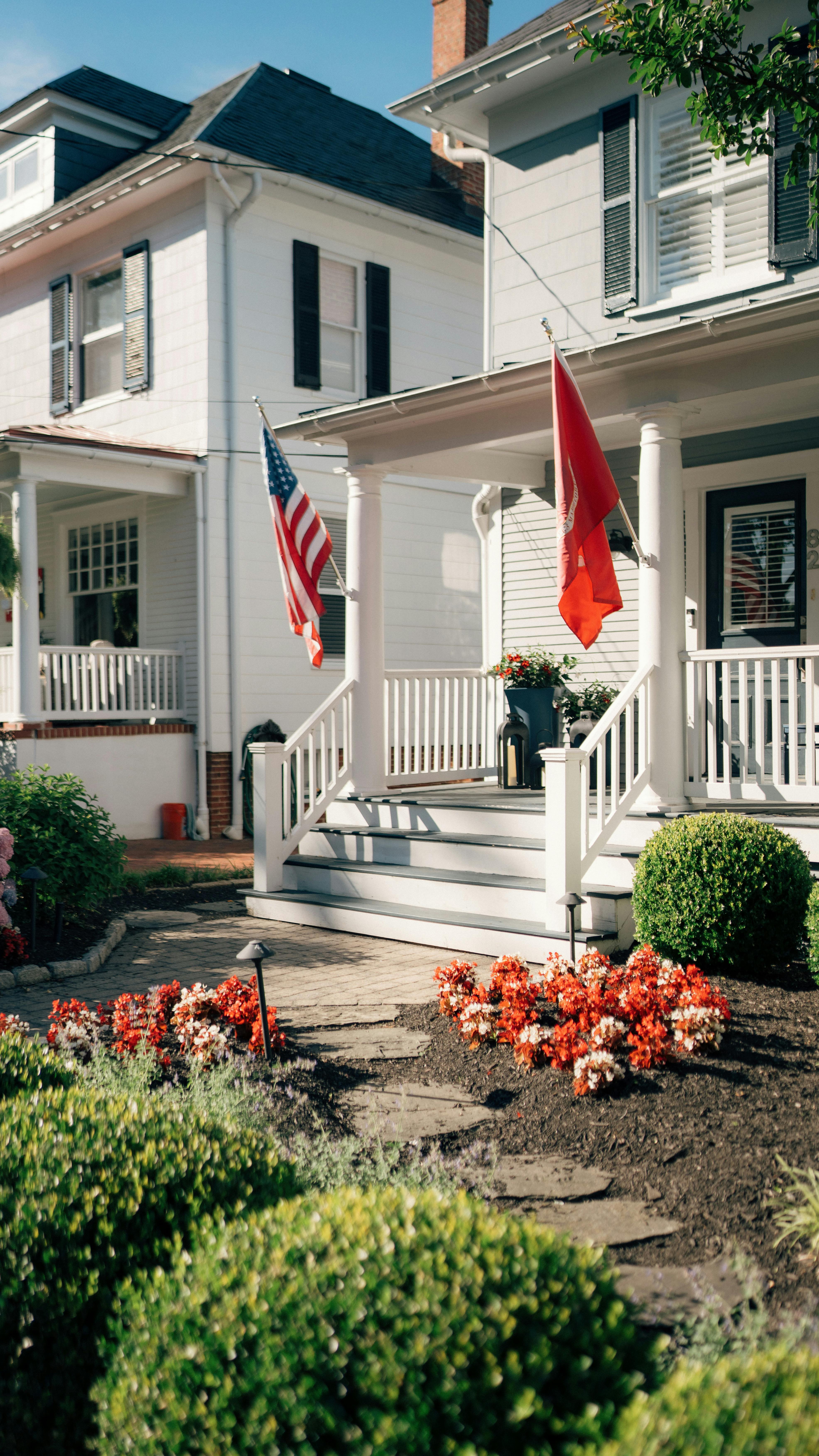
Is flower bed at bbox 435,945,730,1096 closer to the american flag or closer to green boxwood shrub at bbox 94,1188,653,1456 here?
green boxwood shrub at bbox 94,1188,653,1456

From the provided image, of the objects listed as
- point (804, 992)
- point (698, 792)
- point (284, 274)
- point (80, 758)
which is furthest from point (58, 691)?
point (804, 992)

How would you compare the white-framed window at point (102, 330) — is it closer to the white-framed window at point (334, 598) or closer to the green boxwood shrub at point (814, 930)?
the white-framed window at point (334, 598)

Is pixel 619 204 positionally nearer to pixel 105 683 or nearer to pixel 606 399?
pixel 606 399

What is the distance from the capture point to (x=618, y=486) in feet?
33.6

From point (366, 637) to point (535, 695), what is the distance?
4.89 ft

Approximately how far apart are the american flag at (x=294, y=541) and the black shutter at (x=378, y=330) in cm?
654

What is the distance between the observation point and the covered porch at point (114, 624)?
12.6 m

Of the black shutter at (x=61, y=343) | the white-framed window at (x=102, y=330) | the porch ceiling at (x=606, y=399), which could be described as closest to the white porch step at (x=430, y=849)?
the porch ceiling at (x=606, y=399)

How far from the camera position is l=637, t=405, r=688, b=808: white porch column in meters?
7.48

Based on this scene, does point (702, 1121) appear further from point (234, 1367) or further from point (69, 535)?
point (69, 535)

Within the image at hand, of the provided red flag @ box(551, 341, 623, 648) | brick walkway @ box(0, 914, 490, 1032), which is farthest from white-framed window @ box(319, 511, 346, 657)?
red flag @ box(551, 341, 623, 648)

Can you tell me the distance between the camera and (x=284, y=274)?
14188 mm

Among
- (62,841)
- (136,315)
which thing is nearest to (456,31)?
(136,315)

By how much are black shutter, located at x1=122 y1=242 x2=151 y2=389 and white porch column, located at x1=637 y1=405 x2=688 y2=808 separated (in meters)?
8.73
